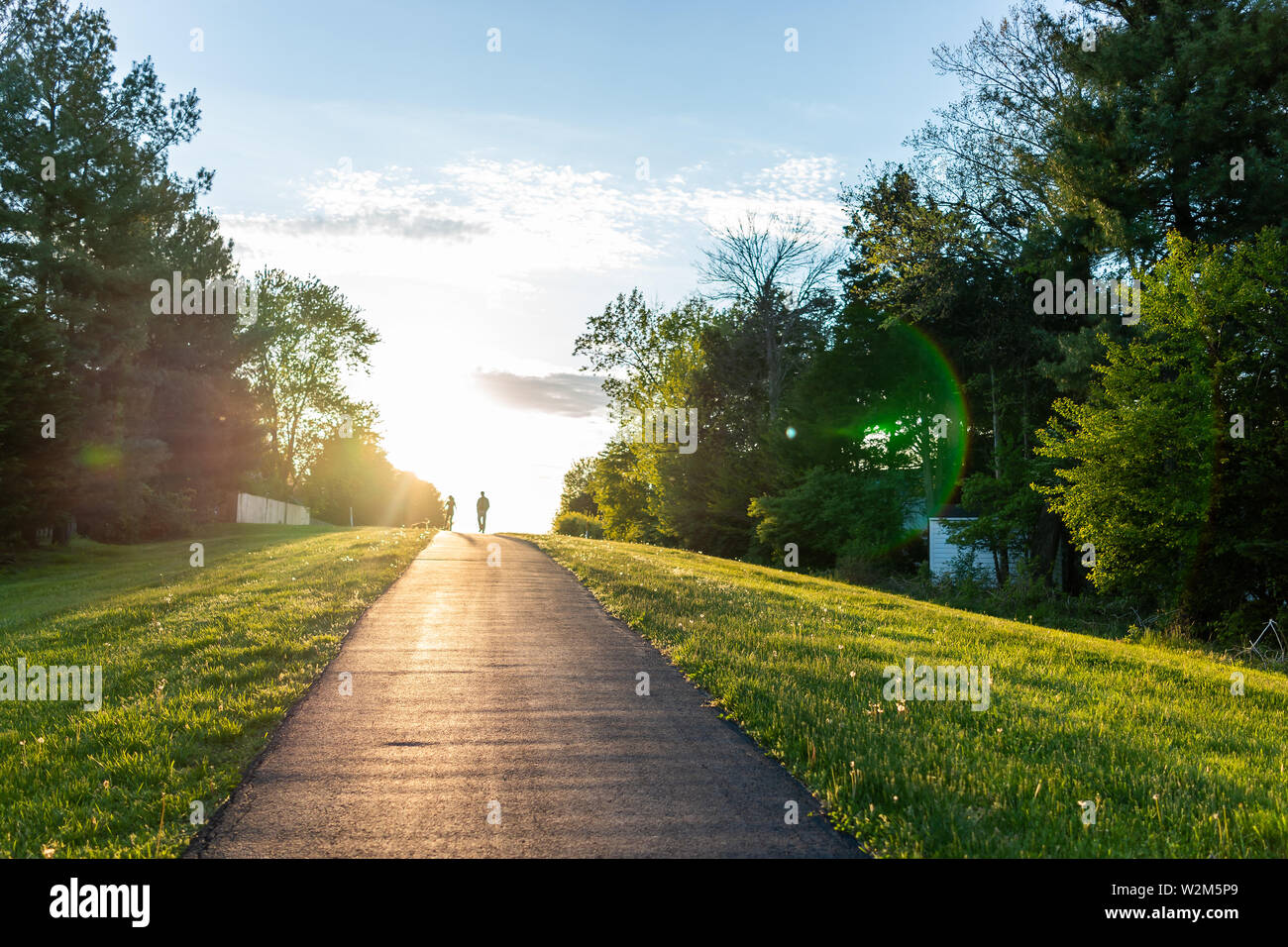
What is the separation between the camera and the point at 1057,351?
28078mm

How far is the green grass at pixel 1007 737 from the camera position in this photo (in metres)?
4.79

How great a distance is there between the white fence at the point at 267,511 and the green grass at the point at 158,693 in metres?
32.8

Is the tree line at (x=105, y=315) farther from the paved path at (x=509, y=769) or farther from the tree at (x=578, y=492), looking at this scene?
the tree at (x=578, y=492)

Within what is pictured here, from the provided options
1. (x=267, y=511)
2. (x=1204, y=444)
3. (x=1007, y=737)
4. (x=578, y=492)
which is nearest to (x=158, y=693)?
(x=1007, y=737)

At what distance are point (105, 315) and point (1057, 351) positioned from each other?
110 feet

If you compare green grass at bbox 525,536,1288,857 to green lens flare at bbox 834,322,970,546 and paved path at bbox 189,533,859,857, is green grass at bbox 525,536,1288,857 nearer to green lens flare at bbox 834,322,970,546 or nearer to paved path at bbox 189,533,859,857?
paved path at bbox 189,533,859,857

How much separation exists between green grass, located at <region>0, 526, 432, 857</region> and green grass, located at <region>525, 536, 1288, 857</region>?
393 centimetres

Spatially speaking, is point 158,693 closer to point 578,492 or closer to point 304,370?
point 304,370

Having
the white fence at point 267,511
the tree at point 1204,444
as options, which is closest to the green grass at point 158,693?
the tree at point 1204,444

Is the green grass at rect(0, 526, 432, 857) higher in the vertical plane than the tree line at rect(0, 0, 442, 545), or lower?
lower

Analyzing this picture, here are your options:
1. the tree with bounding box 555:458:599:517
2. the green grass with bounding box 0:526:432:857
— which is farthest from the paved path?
the tree with bounding box 555:458:599:517

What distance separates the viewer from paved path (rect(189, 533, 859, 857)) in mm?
4664

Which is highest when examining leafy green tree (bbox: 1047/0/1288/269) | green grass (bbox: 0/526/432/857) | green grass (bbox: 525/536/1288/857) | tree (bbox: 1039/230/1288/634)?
leafy green tree (bbox: 1047/0/1288/269)

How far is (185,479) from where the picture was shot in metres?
42.2
